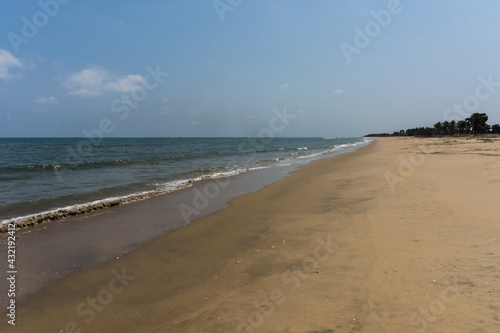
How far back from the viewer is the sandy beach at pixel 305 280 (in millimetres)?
3166

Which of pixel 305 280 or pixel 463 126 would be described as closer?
pixel 305 280

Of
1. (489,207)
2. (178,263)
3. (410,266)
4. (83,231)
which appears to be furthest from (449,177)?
(83,231)

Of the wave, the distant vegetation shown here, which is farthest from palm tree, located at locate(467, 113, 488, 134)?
the wave

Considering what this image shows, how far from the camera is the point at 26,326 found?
356 centimetres

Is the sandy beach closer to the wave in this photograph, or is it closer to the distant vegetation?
the wave

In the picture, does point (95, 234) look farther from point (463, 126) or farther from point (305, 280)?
point (463, 126)

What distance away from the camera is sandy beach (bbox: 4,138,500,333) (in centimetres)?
317

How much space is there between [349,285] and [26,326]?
14.5ft

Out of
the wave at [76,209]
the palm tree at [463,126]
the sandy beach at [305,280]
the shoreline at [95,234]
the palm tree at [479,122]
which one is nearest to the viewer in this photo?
the sandy beach at [305,280]

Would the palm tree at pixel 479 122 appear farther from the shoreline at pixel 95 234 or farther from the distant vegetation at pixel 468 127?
the shoreline at pixel 95 234

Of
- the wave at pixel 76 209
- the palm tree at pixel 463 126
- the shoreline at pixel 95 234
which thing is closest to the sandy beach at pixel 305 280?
the shoreline at pixel 95 234

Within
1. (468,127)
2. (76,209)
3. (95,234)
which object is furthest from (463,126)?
(95,234)

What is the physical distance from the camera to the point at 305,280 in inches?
160

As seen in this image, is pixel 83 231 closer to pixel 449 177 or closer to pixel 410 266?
pixel 410 266
